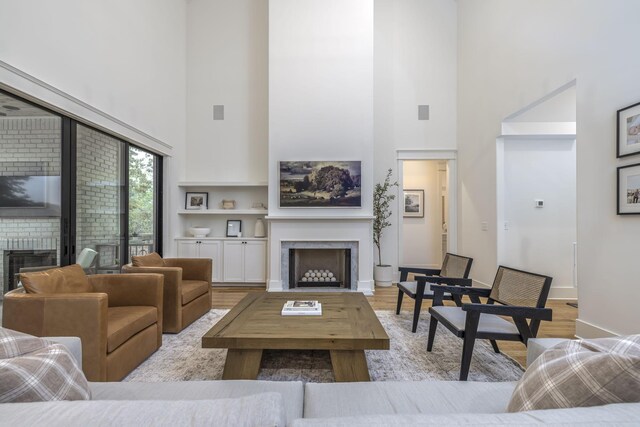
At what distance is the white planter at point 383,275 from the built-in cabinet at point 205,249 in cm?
273

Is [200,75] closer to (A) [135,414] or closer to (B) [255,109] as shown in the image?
(B) [255,109]

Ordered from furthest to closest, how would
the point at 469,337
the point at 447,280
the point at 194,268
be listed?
the point at 194,268 → the point at 447,280 → the point at 469,337

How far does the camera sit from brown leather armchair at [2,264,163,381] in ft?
6.62

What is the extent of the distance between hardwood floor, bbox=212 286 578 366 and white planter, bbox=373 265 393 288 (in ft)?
0.44

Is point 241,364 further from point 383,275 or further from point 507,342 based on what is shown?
point 383,275

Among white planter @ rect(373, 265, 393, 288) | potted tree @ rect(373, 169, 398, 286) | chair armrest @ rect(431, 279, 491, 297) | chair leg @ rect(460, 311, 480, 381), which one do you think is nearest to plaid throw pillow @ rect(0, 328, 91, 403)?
chair leg @ rect(460, 311, 480, 381)

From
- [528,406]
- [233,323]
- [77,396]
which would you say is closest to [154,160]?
[233,323]

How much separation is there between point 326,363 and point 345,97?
4096 mm

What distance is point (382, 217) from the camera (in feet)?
18.8

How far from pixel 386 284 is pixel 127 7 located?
548 centimetres

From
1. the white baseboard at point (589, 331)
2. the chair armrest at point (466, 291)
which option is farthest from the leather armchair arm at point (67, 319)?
the white baseboard at point (589, 331)

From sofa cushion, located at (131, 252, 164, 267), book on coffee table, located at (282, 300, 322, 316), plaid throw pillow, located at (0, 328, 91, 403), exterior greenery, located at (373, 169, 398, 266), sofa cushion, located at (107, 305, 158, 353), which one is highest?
exterior greenery, located at (373, 169, 398, 266)

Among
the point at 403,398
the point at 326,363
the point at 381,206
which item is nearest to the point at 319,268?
the point at 381,206

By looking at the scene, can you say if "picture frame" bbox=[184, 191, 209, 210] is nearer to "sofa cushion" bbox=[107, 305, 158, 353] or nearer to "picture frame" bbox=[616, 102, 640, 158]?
"sofa cushion" bbox=[107, 305, 158, 353]
